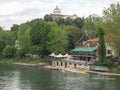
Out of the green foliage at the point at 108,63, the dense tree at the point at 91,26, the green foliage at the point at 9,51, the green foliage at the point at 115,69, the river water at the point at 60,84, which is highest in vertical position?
the dense tree at the point at 91,26

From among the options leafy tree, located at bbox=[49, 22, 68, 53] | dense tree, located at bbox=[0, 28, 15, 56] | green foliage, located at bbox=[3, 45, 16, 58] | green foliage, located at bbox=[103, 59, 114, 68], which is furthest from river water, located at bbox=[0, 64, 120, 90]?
dense tree, located at bbox=[0, 28, 15, 56]

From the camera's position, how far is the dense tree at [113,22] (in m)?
88.9

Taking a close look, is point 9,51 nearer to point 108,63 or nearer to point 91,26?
point 91,26

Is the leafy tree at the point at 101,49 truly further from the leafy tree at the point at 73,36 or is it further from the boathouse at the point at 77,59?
the leafy tree at the point at 73,36

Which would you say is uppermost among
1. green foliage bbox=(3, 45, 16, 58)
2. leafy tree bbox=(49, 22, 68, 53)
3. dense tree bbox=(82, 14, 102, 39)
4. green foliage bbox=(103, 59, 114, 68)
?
dense tree bbox=(82, 14, 102, 39)

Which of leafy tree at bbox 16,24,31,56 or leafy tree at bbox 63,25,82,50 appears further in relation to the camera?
leafy tree at bbox 63,25,82,50

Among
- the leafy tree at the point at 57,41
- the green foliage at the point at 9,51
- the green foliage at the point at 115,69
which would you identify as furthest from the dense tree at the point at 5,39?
the green foliage at the point at 115,69

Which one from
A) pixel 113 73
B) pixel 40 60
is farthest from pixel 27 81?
pixel 40 60

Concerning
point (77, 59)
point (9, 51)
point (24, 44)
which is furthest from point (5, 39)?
point (77, 59)

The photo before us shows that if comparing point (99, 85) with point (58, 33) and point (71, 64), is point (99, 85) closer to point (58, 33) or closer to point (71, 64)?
point (71, 64)

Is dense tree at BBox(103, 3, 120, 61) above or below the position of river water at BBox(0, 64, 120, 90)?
above

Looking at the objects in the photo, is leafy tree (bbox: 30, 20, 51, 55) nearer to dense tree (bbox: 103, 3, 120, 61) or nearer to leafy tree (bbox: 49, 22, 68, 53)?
leafy tree (bbox: 49, 22, 68, 53)

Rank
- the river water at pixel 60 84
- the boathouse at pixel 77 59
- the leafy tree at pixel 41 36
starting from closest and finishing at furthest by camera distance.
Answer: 1. the river water at pixel 60 84
2. the boathouse at pixel 77 59
3. the leafy tree at pixel 41 36

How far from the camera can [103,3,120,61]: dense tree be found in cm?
8894
